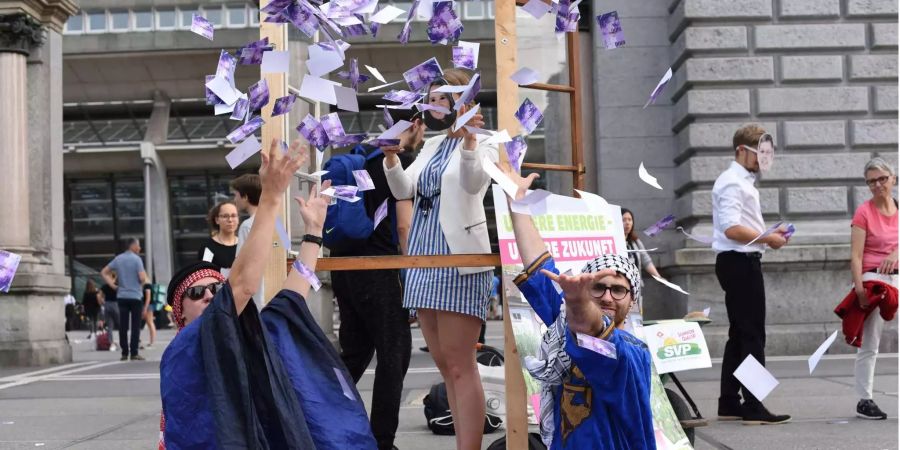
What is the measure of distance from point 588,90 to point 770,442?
Result: 7688 mm

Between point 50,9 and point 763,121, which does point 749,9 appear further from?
point 50,9

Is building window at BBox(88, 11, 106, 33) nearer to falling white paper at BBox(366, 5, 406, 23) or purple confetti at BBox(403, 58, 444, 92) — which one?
purple confetti at BBox(403, 58, 444, 92)

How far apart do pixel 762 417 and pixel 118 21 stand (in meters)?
22.9

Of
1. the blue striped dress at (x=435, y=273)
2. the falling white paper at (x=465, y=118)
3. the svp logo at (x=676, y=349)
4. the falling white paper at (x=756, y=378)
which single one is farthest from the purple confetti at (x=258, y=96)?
the svp logo at (x=676, y=349)

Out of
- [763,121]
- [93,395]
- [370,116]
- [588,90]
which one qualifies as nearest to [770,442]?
[93,395]

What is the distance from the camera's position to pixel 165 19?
24969 millimetres

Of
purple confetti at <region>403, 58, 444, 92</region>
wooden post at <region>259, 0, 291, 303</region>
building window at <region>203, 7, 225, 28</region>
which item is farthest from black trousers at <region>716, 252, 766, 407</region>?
building window at <region>203, 7, 225, 28</region>

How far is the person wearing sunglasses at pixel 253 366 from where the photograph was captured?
2752mm

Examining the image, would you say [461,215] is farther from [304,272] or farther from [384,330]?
[304,272]

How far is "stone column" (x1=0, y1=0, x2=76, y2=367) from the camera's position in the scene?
12.3 m

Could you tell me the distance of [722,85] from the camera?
11.4 metres

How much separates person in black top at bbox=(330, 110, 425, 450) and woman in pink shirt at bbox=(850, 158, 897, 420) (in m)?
3.14

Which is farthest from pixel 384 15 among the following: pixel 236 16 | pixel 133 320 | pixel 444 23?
pixel 236 16

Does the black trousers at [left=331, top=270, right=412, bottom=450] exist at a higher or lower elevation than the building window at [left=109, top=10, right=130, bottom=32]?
lower
